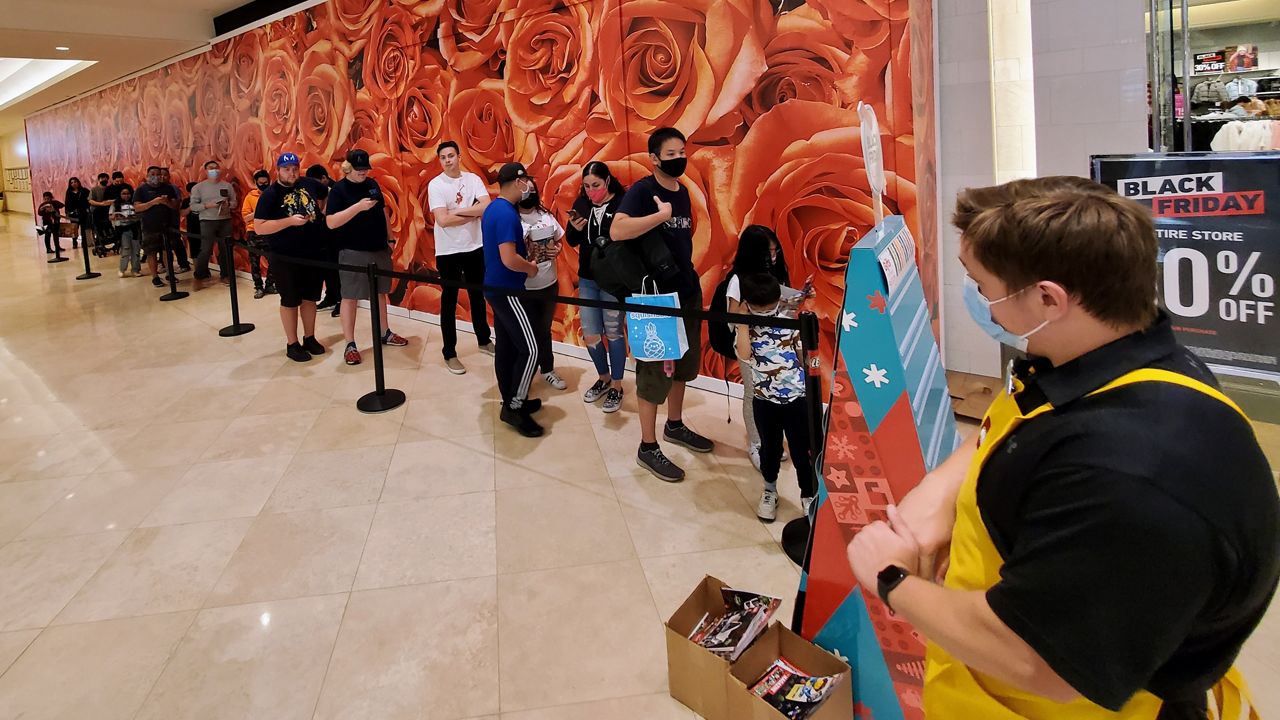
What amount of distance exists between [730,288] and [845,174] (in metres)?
1.17

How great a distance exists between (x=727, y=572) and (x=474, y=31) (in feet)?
15.3

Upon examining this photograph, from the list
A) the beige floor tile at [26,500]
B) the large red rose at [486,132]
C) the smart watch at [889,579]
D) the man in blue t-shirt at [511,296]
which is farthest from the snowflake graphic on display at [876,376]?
the large red rose at [486,132]

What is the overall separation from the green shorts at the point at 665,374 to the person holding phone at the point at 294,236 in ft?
9.98

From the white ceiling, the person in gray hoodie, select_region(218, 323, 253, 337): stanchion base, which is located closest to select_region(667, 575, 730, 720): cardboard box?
select_region(218, 323, 253, 337): stanchion base

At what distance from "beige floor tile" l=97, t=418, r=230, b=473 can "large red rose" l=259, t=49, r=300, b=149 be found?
4442mm

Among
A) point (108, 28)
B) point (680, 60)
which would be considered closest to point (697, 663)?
point (680, 60)

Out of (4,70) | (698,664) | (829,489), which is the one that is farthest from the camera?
(4,70)

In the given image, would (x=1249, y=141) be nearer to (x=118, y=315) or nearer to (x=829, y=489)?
(x=829, y=489)

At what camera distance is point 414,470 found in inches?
145

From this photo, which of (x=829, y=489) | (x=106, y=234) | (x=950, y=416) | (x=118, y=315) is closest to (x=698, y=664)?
(x=829, y=489)

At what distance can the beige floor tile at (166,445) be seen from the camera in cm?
390

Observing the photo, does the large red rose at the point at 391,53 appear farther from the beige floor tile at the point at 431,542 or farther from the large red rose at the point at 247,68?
the beige floor tile at the point at 431,542

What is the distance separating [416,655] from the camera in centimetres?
232

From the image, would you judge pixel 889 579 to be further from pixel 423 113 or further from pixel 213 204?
pixel 213 204
